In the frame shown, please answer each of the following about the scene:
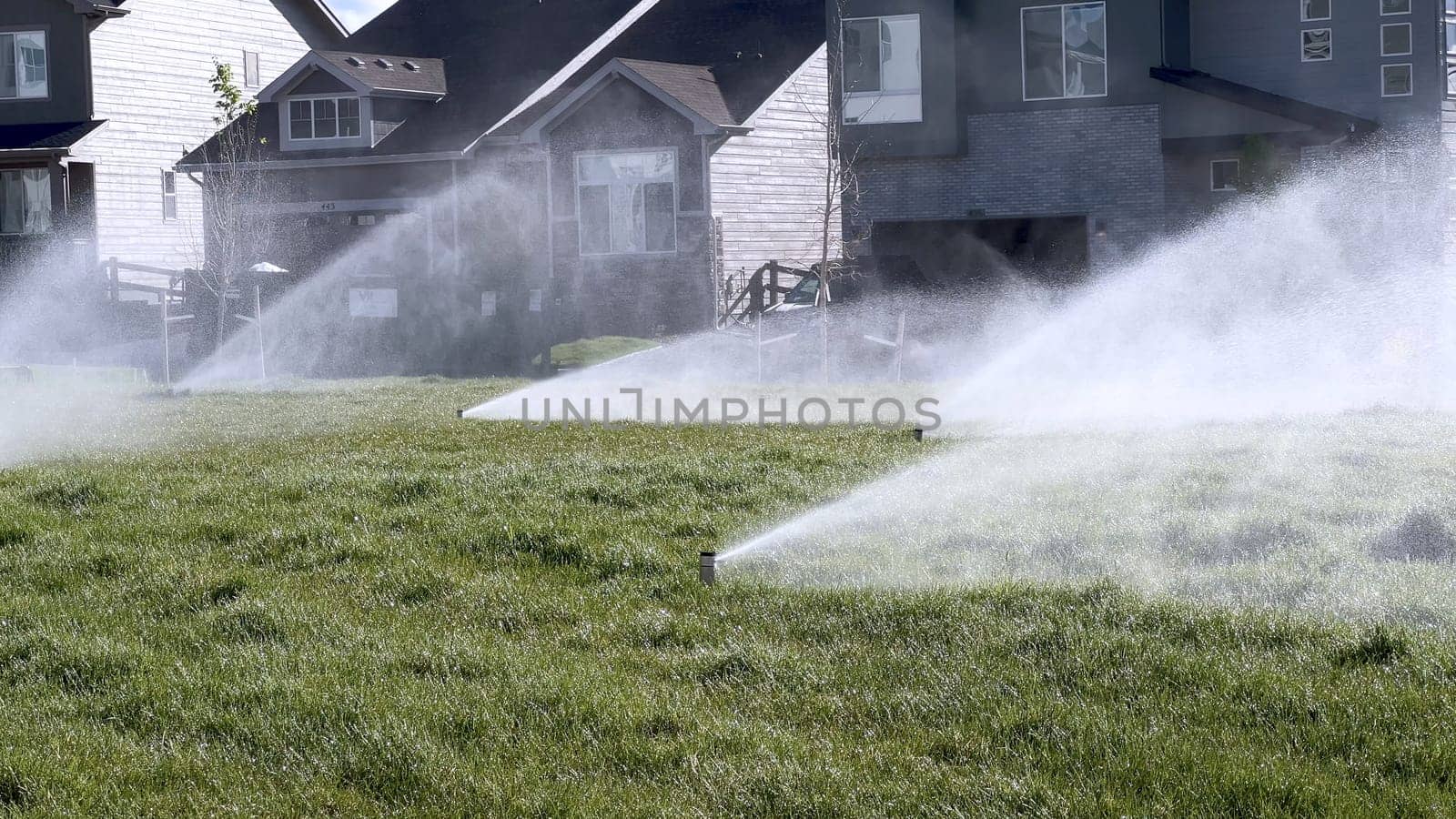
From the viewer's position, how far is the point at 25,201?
3544 centimetres

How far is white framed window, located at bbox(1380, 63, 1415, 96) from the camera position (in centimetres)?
2497

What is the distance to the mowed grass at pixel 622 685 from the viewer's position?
15.0ft

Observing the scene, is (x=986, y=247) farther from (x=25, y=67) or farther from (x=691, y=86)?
(x=25, y=67)

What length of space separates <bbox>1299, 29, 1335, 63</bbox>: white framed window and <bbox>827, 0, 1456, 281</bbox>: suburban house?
0.07ft

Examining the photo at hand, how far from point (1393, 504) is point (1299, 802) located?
4.44 meters

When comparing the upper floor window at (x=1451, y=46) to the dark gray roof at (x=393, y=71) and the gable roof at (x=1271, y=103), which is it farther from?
the dark gray roof at (x=393, y=71)

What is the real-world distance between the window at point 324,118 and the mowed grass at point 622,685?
25.8 m

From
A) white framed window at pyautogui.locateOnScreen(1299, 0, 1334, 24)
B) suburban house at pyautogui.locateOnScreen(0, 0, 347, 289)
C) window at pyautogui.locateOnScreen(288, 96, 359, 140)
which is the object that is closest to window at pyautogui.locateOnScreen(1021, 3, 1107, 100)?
white framed window at pyautogui.locateOnScreen(1299, 0, 1334, 24)

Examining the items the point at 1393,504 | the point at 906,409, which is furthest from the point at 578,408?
the point at 1393,504

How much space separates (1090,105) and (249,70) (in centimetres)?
2233

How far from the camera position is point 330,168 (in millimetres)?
33531

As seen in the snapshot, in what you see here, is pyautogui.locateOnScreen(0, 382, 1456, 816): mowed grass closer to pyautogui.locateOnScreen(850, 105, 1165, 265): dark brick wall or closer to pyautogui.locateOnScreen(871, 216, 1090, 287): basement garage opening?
pyautogui.locateOnScreen(871, 216, 1090, 287): basement garage opening

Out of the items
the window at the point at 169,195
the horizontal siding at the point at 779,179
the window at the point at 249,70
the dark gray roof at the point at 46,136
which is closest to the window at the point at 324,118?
the window at the point at 169,195

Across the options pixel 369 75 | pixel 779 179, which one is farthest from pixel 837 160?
pixel 369 75
